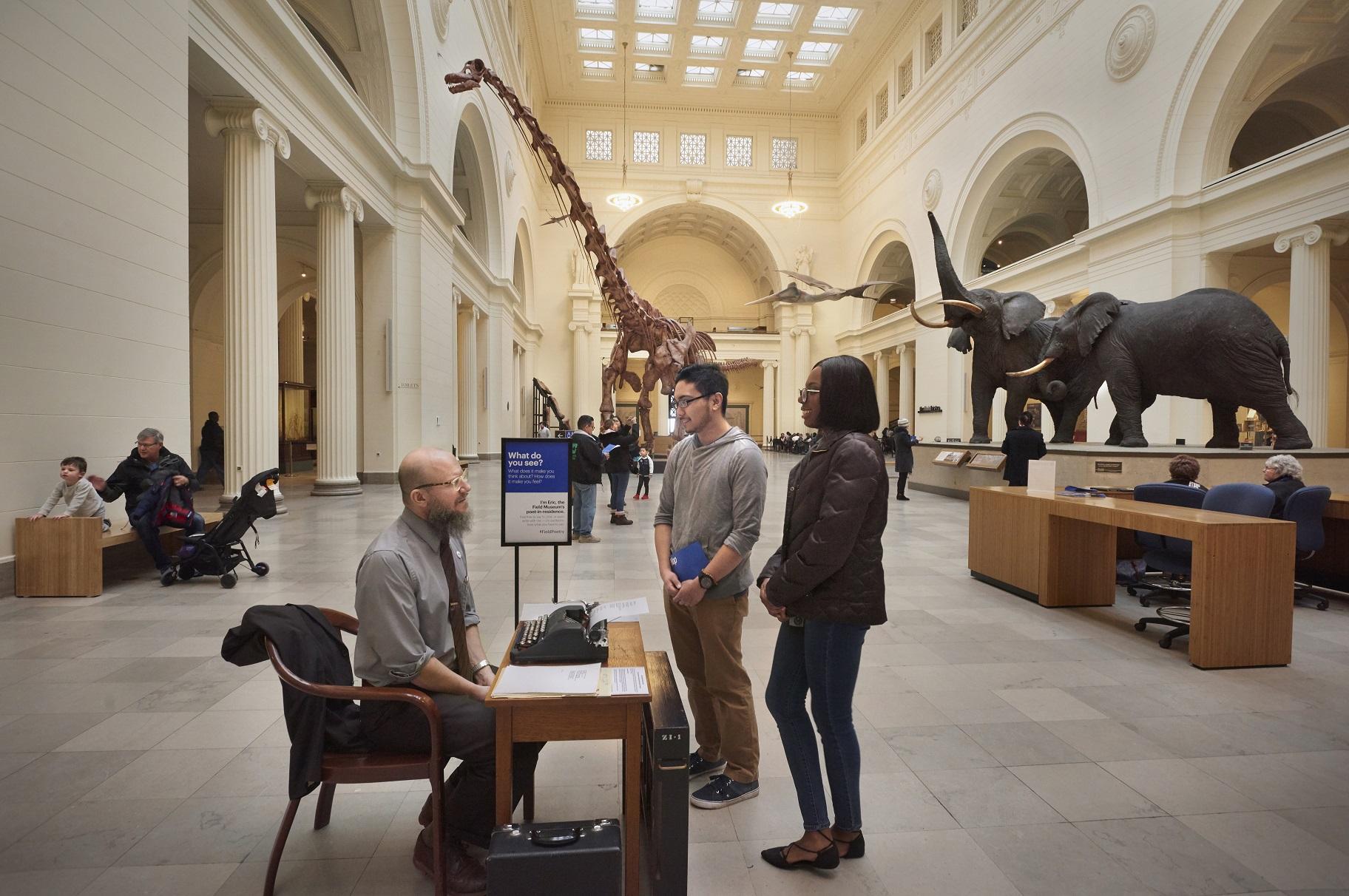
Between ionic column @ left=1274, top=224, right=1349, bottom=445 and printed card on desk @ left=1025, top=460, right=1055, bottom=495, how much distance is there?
34.3 feet

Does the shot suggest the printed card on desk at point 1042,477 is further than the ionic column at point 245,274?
No

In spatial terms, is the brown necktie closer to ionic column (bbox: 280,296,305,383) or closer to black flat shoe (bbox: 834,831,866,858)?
black flat shoe (bbox: 834,831,866,858)

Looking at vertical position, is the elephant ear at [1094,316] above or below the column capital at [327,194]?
below

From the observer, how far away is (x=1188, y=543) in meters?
5.21

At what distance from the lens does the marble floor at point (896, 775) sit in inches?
85.7

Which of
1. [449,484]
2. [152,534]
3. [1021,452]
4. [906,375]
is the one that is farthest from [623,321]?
[906,375]

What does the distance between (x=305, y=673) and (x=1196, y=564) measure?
484 centimetres

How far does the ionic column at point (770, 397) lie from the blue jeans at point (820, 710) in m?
32.3

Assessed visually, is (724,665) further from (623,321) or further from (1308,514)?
(623,321)

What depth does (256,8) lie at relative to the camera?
8703mm

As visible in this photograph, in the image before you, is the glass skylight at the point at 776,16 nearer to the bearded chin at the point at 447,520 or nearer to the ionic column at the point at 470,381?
the ionic column at the point at 470,381

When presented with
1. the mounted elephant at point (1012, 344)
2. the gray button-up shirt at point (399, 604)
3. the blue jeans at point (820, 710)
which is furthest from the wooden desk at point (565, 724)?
the mounted elephant at point (1012, 344)

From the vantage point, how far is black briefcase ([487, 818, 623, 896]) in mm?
1668

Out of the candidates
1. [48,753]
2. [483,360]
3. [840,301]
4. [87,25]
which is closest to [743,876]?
[48,753]
